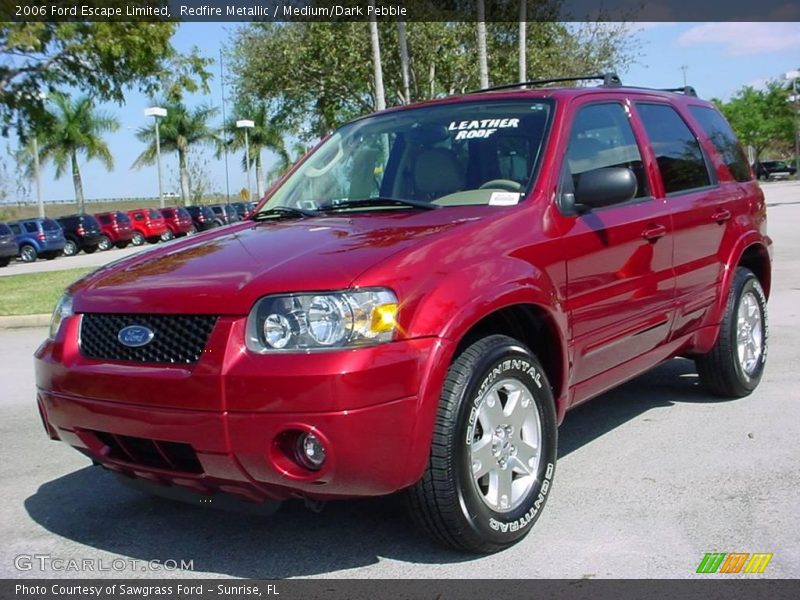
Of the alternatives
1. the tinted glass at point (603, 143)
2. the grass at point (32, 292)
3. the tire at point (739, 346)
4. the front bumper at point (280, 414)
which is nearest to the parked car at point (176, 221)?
the grass at point (32, 292)

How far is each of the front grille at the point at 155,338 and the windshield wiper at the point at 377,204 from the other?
1.27m

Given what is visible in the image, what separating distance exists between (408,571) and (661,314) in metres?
2.13

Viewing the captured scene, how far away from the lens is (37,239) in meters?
31.7

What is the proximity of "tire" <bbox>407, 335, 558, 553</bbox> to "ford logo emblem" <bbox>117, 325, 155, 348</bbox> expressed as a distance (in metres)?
1.12

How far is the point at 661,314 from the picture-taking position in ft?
15.8

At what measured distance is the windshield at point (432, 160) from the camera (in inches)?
169

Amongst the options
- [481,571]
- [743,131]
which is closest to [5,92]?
[481,571]

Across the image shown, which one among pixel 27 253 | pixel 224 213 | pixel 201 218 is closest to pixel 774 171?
pixel 224 213

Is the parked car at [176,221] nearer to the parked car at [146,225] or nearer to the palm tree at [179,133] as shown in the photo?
the parked car at [146,225]

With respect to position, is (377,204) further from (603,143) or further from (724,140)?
(724,140)

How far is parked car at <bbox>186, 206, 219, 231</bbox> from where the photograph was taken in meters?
42.8

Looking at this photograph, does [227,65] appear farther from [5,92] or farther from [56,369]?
[56,369]

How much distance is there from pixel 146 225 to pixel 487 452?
123ft

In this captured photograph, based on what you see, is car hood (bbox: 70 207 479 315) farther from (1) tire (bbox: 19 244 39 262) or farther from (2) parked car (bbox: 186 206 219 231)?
(2) parked car (bbox: 186 206 219 231)
